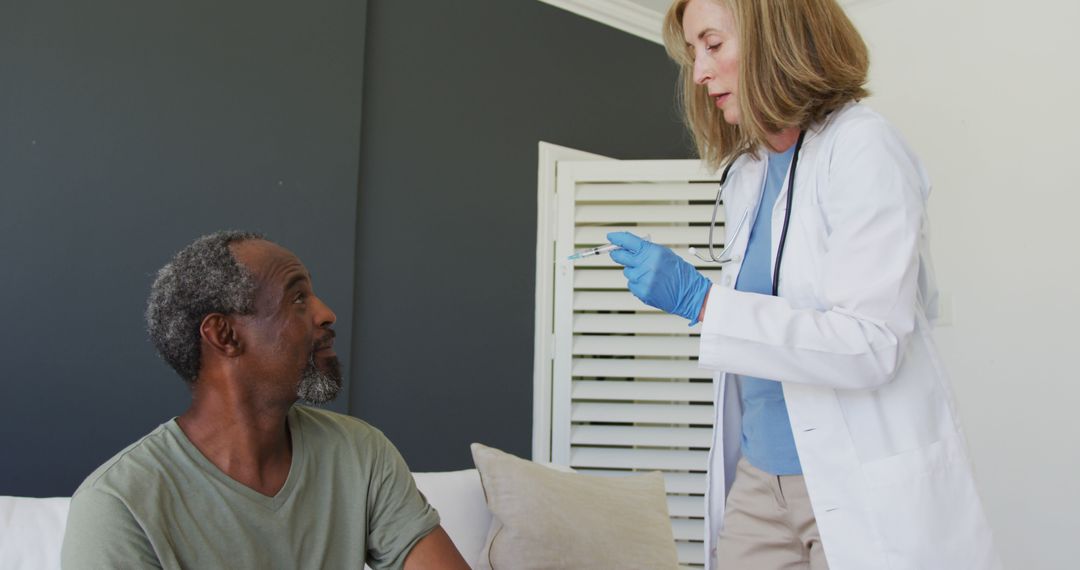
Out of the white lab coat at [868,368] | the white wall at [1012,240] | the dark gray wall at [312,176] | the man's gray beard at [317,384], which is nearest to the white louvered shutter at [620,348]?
the dark gray wall at [312,176]

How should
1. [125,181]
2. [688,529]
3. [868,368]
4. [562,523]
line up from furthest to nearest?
[688,529], [125,181], [562,523], [868,368]

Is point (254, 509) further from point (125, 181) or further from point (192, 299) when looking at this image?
point (125, 181)

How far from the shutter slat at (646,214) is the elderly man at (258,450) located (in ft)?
6.00

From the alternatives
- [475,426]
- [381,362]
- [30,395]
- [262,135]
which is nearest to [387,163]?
[262,135]

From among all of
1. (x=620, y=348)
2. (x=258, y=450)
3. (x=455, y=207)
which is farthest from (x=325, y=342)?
(x=620, y=348)

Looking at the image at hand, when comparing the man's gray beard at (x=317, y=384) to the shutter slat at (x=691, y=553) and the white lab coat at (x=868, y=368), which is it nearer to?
the white lab coat at (x=868, y=368)

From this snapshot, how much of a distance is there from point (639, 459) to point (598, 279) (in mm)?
651

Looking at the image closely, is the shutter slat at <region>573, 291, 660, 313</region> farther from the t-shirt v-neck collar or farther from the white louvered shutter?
the t-shirt v-neck collar

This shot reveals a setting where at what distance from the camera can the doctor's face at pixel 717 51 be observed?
130 cm

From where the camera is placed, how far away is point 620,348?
3092mm

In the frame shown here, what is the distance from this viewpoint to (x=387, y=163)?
2906 millimetres

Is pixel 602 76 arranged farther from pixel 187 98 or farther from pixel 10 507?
pixel 10 507

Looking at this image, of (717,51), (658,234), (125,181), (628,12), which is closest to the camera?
(717,51)

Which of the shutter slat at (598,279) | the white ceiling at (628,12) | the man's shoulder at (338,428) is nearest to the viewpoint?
the man's shoulder at (338,428)
